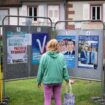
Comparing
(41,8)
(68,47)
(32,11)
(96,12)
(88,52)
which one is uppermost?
(41,8)

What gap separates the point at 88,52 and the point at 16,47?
5.68ft

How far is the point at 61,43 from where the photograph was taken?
14.1 metres

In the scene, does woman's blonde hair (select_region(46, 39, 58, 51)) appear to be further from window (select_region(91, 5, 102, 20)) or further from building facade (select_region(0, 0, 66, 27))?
building facade (select_region(0, 0, 66, 27))

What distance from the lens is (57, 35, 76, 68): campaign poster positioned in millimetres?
14023

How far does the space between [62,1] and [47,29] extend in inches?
1304

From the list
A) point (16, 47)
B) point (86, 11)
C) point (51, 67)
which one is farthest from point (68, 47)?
point (86, 11)

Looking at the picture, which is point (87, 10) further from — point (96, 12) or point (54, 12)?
point (54, 12)

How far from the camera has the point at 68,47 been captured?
14062 mm

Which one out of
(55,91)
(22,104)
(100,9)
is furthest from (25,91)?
(100,9)

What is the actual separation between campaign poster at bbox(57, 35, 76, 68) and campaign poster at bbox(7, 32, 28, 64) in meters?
0.95

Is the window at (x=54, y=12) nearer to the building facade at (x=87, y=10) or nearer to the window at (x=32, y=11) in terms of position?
the building facade at (x=87, y=10)

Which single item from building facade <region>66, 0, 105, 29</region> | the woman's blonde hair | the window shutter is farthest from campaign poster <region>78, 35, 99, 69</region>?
the window shutter

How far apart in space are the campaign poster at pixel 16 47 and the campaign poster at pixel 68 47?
3.11 ft

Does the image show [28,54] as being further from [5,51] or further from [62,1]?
[62,1]
